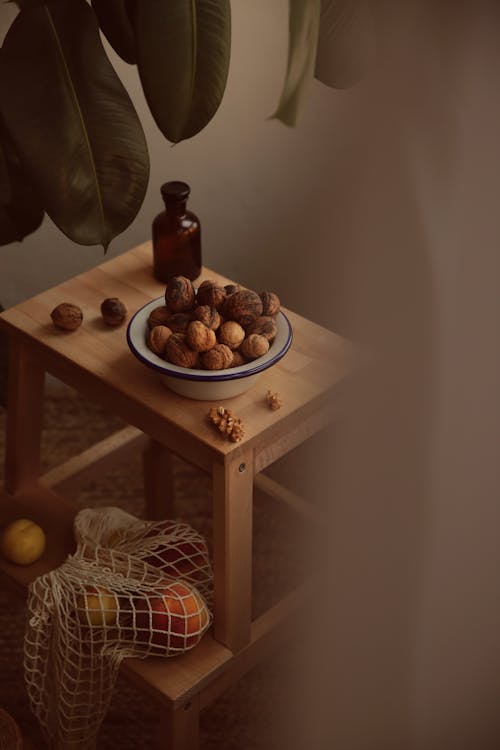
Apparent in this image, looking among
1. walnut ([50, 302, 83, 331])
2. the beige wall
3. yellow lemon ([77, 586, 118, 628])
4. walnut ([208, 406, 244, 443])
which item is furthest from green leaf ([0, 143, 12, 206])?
the beige wall

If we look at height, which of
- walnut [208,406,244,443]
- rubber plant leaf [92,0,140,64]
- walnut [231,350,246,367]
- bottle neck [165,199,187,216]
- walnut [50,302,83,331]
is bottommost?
walnut [208,406,244,443]

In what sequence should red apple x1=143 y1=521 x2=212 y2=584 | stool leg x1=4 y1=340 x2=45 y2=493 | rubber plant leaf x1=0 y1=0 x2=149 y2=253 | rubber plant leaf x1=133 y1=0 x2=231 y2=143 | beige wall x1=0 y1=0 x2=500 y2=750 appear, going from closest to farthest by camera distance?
beige wall x1=0 y1=0 x2=500 y2=750, rubber plant leaf x1=133 y1=0 x2=231 y2=143, rubber plant leaf x1=0 y1=0 x2=149 y2=253, red apple x1=143 y1=521 x2=212 y2=584, stool leg x1=4 y1=340 x2=45 y2=493

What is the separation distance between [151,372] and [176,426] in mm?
105

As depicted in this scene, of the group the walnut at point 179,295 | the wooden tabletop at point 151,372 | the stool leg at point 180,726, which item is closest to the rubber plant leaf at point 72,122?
the walnut at point 179,295

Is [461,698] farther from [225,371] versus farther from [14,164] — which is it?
[14,164]

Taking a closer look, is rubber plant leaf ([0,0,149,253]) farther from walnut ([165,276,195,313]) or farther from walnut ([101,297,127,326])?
walnut ([101,297,127,326])

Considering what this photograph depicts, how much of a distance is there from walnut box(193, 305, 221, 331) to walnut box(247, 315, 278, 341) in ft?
0.13

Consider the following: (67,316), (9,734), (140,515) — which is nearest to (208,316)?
(67,316)

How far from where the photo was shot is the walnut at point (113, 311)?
1.30 m

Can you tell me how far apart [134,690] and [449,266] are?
3.56 feet

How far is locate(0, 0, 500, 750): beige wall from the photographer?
63 centimetres

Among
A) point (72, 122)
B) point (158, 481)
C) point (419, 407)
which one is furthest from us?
point (158, 481)

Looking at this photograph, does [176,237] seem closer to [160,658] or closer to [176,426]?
[176,426]

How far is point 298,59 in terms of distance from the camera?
72 cm
